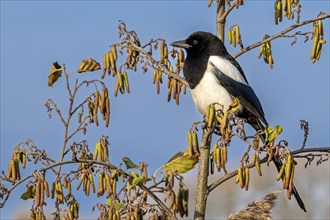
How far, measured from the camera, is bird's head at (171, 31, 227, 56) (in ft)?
19.3

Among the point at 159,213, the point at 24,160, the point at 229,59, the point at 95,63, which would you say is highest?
the point at 229,59

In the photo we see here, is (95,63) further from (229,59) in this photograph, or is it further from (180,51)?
(229,59)

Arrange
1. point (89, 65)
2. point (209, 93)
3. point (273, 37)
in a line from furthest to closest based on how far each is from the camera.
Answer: point (209, 93) → point (273, 37) → point (89, 65)

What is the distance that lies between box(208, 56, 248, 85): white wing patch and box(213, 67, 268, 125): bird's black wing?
3 cm

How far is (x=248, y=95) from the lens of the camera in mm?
5711

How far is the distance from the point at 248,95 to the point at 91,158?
1.80 m

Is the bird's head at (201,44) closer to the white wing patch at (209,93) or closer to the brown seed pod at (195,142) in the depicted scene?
the white wing patch at (209,93)

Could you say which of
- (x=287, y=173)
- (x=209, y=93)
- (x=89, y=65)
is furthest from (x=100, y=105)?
(x=209, y=93)

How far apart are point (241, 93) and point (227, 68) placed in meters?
0.19

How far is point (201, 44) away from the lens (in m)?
5.96

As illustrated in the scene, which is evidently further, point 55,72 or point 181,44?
point 181,44

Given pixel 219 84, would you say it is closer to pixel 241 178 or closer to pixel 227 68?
pixel 227 68

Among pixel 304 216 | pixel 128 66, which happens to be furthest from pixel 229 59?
pixel 304 216

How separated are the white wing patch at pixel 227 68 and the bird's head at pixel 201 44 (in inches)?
2.2
